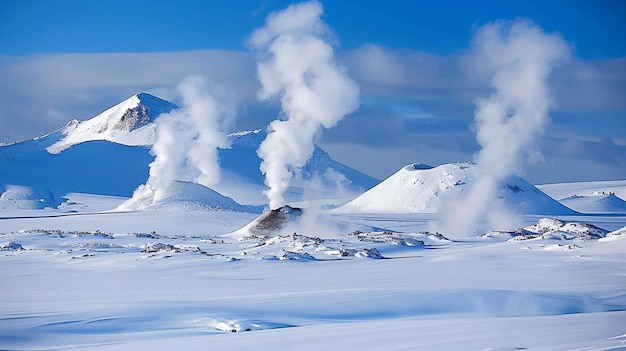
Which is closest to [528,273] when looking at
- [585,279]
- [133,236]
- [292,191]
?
[585,279]

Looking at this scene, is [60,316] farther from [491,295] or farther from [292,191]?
[292,191]

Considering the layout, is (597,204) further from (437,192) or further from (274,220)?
(274,220)

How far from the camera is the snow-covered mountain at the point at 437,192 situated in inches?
3009

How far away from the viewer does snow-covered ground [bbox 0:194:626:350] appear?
1616cm

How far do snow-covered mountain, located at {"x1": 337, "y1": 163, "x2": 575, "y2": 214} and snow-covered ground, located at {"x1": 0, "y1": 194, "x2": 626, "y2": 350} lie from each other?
2914 cm

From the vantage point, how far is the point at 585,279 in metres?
26.6

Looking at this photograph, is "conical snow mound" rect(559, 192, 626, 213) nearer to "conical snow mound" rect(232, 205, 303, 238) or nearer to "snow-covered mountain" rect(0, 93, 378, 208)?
"conical snow mound" rect(232, 205, 303, 238)

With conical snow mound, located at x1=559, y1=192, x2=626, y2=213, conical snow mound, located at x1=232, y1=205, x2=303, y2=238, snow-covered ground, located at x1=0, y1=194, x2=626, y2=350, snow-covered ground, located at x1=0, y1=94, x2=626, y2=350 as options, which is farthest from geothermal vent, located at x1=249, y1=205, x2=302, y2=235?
conical snow mound, located at x1=559, y1=192, x2=626, y2=213

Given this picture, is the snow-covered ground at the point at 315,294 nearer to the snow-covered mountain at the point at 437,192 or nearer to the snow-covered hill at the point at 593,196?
the snow-covered mountain at the point at 437,192

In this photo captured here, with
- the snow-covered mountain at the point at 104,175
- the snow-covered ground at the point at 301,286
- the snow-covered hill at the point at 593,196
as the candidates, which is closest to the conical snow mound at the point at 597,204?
the snow-covered hill at the point at 593,196

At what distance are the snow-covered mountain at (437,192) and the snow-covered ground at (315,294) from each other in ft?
95.6

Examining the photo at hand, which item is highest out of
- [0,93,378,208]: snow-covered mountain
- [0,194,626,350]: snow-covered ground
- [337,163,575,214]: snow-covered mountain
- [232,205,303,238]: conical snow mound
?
[0,93,378,208]: snow-covered mountain

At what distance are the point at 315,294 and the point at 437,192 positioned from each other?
2298 inches

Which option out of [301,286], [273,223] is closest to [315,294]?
[301,286]
